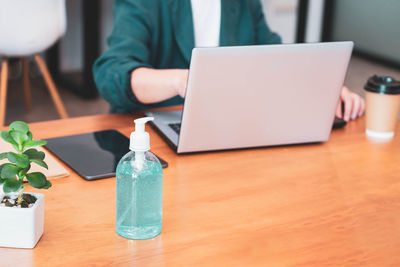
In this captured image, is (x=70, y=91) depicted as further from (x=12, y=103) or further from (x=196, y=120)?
(x=196, y=120)

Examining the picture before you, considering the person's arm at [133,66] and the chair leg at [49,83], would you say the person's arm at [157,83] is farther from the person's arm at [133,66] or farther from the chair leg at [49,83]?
the chair leg at [49,83]

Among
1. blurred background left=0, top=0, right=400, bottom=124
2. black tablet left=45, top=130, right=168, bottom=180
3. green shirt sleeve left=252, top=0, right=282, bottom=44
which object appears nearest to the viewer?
black tablet left=45, top=130, right=168, bottom=180

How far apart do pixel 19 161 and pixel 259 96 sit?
0.53 m

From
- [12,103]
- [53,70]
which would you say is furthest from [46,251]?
[53,70]

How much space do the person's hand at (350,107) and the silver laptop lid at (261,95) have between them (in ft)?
0.68

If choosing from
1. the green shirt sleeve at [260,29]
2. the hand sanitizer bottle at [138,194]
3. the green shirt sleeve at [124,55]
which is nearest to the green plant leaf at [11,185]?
the hand sanitizer bottle at [138,194]

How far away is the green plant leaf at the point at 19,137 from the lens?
716mm

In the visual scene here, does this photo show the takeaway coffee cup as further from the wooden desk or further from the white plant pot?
the white plant pot

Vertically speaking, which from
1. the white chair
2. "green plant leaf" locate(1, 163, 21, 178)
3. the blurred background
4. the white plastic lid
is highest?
the white plastic lid

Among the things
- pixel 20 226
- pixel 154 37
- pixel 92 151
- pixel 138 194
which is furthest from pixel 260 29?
pixel 20 226

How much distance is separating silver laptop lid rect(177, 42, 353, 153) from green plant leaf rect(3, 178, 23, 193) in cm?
40

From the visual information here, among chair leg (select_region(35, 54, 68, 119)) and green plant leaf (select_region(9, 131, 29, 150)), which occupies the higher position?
green plant leaf (select_region(9, 131, 29, 150))

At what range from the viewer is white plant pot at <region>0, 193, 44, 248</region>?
725 mm

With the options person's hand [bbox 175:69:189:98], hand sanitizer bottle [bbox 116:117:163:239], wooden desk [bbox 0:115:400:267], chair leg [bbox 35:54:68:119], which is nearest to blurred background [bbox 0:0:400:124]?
A: chair leg [bbox 35:54:68:119]
